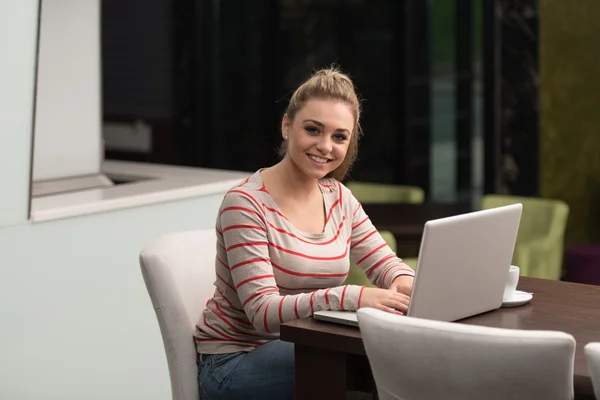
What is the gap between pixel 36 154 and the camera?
13.2ft

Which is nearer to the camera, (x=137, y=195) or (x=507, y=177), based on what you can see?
(x=137, y=195)

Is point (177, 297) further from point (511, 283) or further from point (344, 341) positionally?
point (511, 283)

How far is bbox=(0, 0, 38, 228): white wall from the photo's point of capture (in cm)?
323

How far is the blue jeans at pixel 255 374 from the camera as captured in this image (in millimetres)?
2436

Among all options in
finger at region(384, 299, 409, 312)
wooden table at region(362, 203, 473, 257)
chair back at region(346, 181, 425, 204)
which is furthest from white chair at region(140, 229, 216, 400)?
chair back at region(346, 181, 425, 204)

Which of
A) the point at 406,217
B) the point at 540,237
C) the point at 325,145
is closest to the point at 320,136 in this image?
the point at 325,145

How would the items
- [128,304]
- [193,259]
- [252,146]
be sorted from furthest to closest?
[252,146] → [128,304] → [193,259]

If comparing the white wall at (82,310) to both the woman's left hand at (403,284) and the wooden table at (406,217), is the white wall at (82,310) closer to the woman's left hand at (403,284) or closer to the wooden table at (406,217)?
the wooden table at (406,217)

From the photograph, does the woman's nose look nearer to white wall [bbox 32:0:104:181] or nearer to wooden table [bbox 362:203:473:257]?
white wall [bbox 32:0:104:181]

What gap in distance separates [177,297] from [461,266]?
0.78 meters

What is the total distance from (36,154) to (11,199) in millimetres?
799

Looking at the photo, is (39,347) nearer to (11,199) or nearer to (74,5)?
(11,199)

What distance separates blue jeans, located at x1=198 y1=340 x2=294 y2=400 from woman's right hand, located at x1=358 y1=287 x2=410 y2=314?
272 mm

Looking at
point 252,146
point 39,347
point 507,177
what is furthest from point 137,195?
point 252,146
